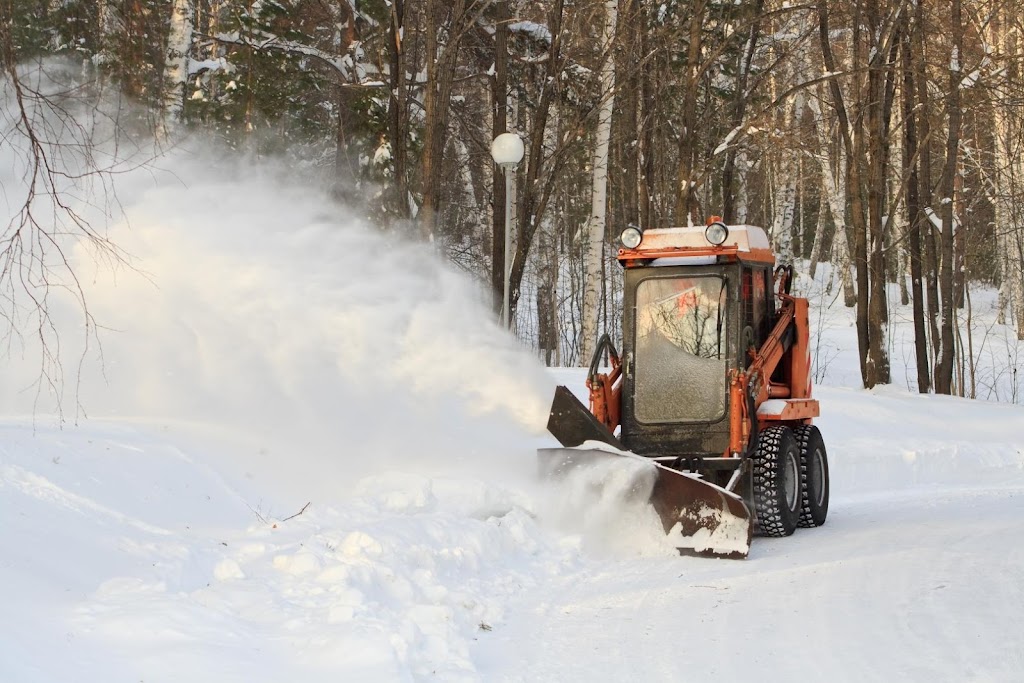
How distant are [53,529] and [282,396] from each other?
168 inches

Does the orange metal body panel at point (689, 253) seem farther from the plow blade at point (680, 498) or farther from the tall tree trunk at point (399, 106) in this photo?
the tall tree trunk at point (399, 106)

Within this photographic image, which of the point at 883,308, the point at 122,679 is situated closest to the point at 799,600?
the point at 122,679

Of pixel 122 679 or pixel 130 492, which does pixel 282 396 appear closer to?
pixel 130 492

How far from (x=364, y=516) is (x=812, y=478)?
4.03 metres

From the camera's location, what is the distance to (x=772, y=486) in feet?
26.8

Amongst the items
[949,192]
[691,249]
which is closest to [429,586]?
[691,249]

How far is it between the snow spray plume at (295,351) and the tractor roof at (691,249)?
1437 mm

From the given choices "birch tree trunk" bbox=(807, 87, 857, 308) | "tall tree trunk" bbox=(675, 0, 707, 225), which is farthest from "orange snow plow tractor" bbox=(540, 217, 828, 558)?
"birch tree trunk" bbox=(807, 87, 857, 308)

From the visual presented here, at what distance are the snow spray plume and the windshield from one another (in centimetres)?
96

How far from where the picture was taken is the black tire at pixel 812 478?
874 cm

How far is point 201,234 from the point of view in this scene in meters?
9.92

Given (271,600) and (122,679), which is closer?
(122,679)

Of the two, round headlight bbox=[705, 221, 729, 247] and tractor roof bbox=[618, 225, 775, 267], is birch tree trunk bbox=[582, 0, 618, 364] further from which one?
round headlight bbox=[705, 221, 729, 247]

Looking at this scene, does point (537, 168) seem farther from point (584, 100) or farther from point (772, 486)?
point (772, 486)
